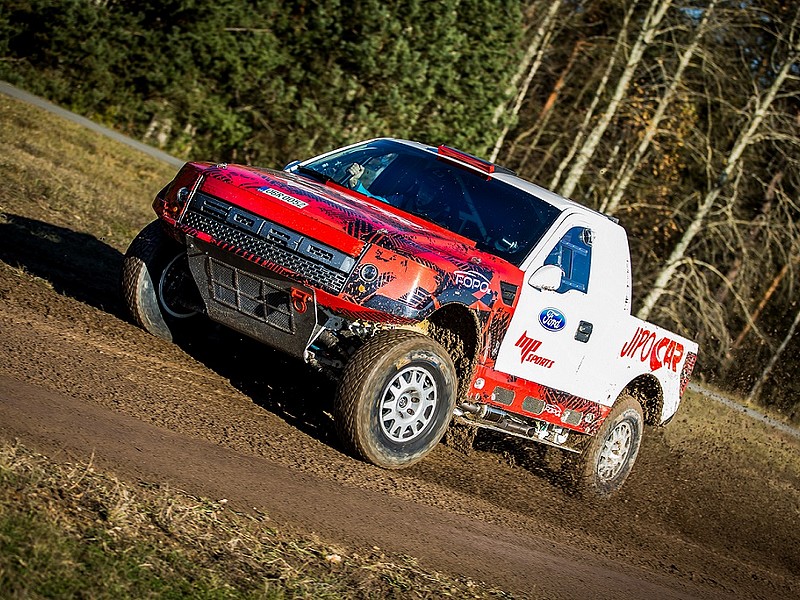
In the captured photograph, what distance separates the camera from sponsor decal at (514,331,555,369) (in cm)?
773

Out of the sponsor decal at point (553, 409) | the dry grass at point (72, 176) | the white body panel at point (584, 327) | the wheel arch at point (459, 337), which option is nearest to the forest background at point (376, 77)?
the dry grass at point (72, 176)

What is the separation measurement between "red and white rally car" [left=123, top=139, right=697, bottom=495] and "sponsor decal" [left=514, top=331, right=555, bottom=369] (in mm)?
11

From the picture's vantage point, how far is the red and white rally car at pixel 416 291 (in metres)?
6.73

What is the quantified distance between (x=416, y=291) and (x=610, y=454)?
130 inches

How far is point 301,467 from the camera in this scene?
6.63 metres

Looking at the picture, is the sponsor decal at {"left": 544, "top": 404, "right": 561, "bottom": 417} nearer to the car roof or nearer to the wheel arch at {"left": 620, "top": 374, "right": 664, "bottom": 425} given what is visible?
the wheel arch at {"left": 620, "top": 374, "right": 664, "bottom": 425}

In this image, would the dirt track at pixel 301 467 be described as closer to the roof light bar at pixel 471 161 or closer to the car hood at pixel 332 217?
the car hood at pixel 332 217

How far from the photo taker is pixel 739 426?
18609 mm

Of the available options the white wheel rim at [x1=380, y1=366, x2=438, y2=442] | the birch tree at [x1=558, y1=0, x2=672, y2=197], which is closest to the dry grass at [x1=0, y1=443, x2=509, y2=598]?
the white wheel rim at [x1=380, y1=366, x2=438, y2=442]

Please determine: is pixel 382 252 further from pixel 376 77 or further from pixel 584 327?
pixel 376 77

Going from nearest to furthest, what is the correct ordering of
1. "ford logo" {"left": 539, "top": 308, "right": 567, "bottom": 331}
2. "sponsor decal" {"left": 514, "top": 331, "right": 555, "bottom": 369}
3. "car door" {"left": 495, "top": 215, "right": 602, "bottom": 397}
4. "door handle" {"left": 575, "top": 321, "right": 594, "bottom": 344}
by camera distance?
"car door" {"left": 495, "top": 215, "right": 602, "bottom": 397} < "sponsor decal" {"left": 514, "top": 331, "right": 555, "bottom": 369} < "ford logo" {"left": 539, "top": 308, "right": 567, "bottom": 331} < "door handle" {"left": 575, "top": 321, "right": 594, "bottom": 344}

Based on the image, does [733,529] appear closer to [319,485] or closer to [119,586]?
[319,485]

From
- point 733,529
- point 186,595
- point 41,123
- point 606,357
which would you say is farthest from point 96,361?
point 41,123

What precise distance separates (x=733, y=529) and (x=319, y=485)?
17.4 feet
